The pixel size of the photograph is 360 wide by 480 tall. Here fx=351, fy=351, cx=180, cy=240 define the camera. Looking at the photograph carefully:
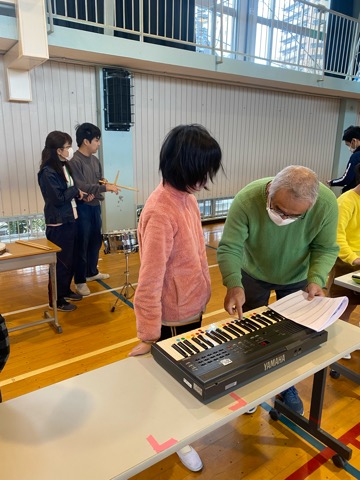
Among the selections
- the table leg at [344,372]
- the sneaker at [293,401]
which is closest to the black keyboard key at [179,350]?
the sneaker at [293,401]

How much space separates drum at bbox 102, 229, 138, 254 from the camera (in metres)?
2.99

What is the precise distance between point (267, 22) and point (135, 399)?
708cm

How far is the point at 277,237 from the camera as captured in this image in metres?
1.61

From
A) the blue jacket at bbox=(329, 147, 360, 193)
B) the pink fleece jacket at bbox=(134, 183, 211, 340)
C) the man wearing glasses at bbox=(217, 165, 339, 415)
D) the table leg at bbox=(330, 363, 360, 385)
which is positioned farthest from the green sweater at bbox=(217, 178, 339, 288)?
the blue jacket at bbox=(329, 147, 360, 193)

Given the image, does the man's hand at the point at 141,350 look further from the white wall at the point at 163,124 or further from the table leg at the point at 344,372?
the white wall at the point at 163,124

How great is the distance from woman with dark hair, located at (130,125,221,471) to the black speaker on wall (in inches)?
155

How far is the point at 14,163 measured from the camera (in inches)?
175

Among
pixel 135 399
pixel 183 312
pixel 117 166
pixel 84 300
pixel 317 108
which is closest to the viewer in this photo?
pixel 135 399

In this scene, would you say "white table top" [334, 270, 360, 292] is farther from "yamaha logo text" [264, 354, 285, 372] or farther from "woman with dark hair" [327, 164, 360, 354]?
"yamaha logo text" [264, 354, 285, 372]

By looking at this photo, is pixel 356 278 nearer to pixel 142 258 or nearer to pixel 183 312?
pixel 183 312

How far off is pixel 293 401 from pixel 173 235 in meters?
1.32

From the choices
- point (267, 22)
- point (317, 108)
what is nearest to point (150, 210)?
point (267, 22)

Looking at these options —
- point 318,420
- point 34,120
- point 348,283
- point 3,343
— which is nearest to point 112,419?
point 3,343

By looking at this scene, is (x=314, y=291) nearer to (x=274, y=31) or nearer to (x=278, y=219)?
(x=278, y=219)
